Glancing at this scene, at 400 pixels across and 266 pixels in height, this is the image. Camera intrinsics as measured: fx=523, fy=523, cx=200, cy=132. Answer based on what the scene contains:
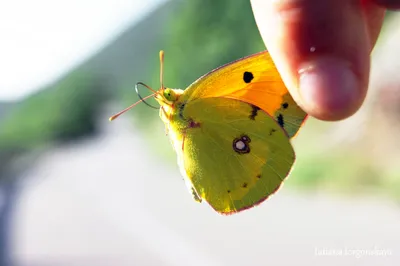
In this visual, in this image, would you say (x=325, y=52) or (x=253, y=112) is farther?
(x=253, y=112)

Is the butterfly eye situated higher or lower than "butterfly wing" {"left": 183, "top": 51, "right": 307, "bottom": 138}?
higher

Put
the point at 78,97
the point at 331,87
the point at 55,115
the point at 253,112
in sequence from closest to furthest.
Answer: the point at 331,87, the point at 253,112, the point at 55,115, the point at 78,97

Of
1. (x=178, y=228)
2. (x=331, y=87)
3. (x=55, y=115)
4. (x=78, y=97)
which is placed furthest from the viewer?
(x=78, y=97)

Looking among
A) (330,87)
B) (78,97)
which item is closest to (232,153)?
(330,87)

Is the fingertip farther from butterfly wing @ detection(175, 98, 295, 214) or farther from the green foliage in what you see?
the green foliage

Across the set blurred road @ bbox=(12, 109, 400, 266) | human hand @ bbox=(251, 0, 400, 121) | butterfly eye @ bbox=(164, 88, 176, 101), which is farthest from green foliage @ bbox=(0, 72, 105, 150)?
human hand @ bbox=(251, 0, 400, 121)

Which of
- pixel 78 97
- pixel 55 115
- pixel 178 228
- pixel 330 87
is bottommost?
pixel 78 97

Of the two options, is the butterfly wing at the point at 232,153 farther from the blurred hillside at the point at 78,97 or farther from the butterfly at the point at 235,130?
the blurred hillside at the point at 78,97

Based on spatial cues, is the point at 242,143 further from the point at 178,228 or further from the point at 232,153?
the point at 178,228
